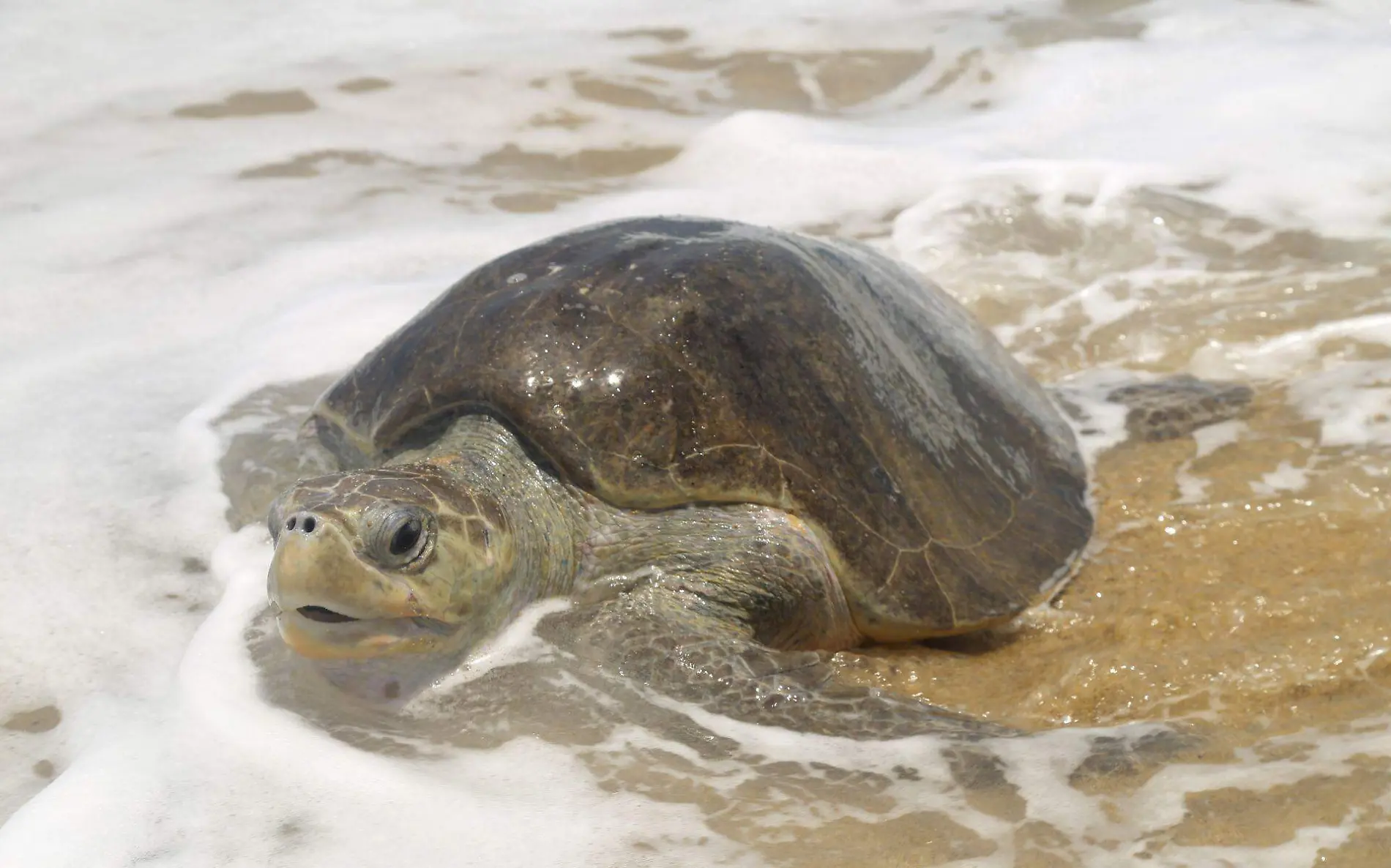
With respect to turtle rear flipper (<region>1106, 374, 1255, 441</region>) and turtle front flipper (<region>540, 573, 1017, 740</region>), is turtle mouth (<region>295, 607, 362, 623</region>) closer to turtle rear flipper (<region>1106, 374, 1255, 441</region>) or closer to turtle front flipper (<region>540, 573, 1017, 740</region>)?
turtle front flipper (<region>540, 573, 1017, 740</region>)

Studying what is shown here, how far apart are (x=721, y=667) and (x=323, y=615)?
0.86 meters

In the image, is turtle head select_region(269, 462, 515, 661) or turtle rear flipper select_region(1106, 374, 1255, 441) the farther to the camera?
turtle rear flipper select_region(1106, 374, 1255, 441)

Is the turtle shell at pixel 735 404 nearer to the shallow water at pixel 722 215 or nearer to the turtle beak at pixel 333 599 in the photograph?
the shallow water at pixel 722 215

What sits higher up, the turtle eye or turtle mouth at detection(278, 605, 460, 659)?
the turtle eye

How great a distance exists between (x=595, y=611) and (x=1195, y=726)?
4.40ft

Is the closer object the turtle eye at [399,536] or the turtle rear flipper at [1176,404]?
the turtle eye at [399,536]

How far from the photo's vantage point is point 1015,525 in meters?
3.48

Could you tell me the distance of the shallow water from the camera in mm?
2396

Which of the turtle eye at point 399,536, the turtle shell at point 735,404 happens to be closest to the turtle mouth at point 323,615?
the turtle eye at point 399,536

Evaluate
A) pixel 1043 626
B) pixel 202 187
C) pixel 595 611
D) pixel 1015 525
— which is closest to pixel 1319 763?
pixel 1043 626

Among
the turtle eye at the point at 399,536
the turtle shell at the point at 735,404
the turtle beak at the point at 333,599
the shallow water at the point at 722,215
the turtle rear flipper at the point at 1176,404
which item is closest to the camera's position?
the shallow water at the point at 722,215

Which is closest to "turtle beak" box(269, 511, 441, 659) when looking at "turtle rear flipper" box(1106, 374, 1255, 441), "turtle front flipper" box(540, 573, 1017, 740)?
"turtle front flipper" box(540, 573, 1017, 740)

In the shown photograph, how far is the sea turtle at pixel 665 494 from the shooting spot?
2748mm

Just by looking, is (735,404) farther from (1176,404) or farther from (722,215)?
(722,215)
